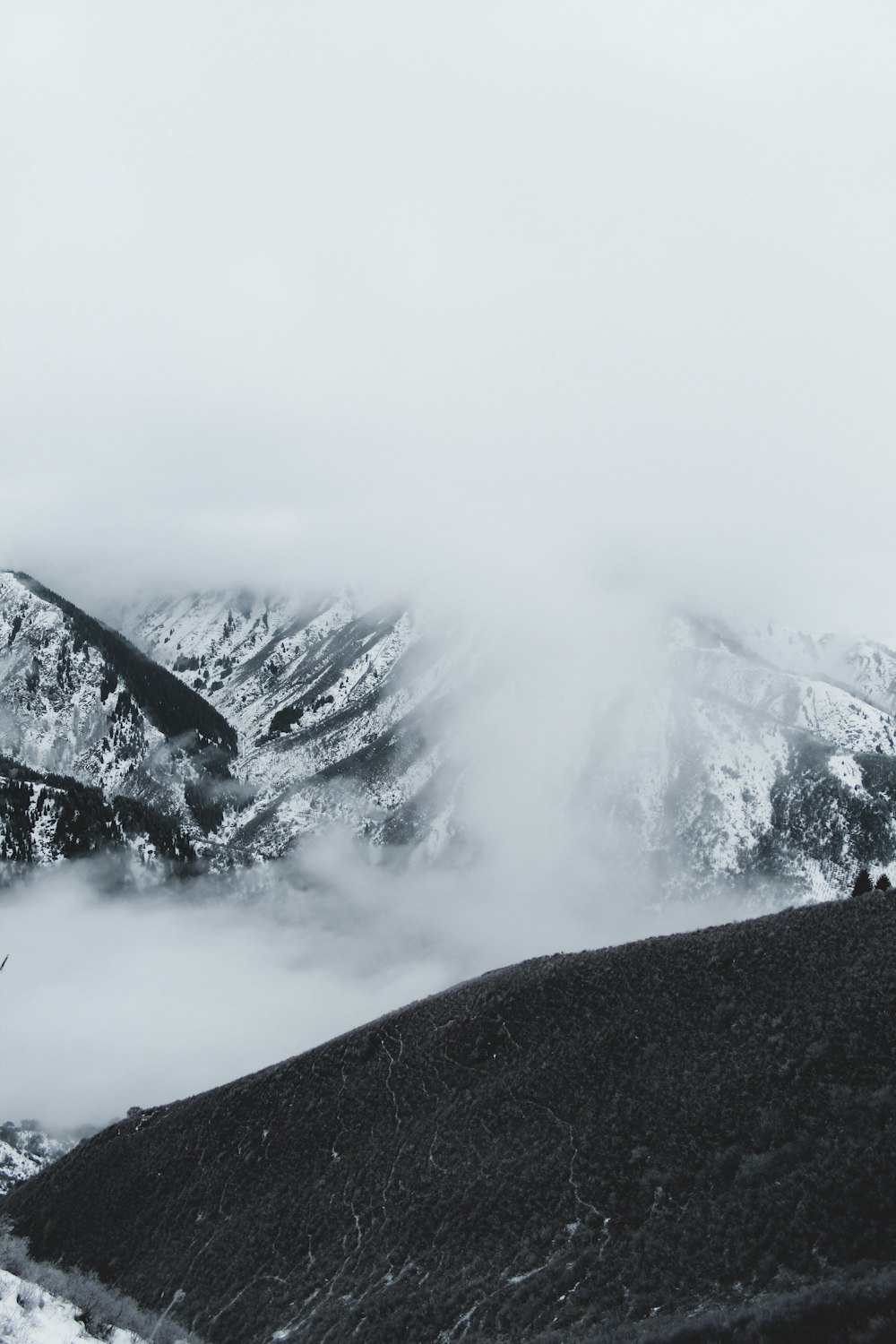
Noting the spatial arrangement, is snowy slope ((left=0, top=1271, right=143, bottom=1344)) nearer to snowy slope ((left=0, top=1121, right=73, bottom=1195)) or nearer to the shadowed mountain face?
the shadowed mountain face

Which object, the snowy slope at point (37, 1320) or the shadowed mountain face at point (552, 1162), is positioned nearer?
the snowy slope at point (37, 1320)

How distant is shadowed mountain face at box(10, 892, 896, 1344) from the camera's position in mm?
36062

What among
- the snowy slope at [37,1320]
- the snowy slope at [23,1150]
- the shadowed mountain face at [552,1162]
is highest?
the snowy slope at [37,1320]

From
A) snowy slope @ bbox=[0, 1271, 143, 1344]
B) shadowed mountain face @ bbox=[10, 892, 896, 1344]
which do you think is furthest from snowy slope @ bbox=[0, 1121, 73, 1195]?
snowy slope @ bbox=[0, 1271, 143, 1344]

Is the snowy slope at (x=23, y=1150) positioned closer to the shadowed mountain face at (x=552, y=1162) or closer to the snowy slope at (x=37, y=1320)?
the shadowed mountain face at (x=552, y=1162)

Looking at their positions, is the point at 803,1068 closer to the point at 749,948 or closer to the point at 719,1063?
the point at 719,1063

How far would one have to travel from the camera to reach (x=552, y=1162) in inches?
1891

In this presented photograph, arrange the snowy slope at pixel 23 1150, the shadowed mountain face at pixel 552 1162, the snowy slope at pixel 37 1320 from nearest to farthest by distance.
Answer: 1. the snowy slope at pixel 37 1320
2. the shadowed mountain face at pixel 552 1162
3. the snowy slope at pixel 23 1150

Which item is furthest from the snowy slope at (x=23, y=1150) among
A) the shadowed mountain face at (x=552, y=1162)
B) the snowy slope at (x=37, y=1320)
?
the snowy slope at (x=37, y=1320)

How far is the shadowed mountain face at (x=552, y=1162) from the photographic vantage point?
36062mm

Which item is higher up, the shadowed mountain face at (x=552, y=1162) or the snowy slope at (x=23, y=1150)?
the shadowed mountain face at (x=552, y=1162)

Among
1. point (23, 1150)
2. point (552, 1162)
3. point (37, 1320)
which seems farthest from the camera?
point (23, 1150)

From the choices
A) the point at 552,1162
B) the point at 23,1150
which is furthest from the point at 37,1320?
the point at 23,1150

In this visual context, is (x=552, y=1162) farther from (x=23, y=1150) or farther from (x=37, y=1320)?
(x=23, y=1150)
